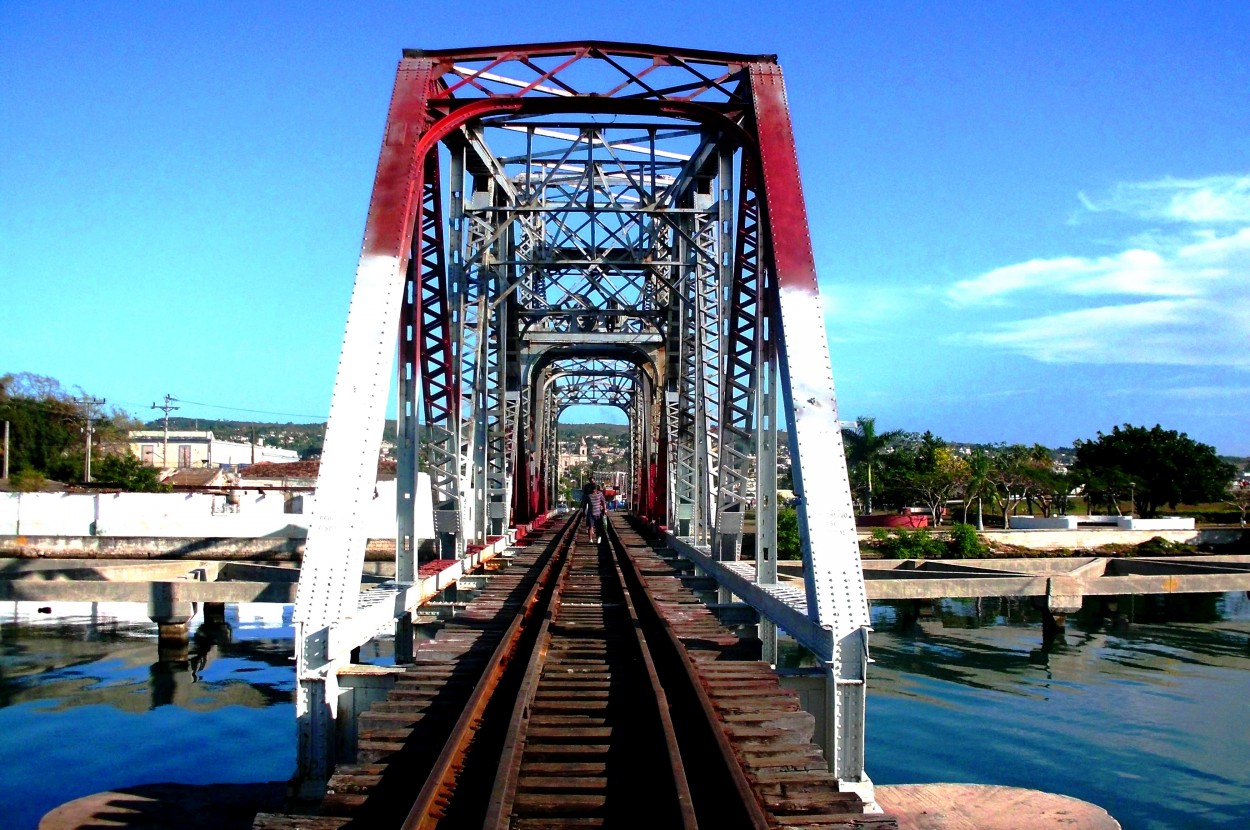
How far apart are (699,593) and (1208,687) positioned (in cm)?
1012

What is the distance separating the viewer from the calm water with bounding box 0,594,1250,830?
40.9ft

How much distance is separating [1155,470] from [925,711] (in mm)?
54648

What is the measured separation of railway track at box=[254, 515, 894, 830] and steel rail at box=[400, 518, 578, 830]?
0.02m

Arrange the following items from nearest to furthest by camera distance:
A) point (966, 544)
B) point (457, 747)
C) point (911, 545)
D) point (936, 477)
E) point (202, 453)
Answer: point (457, 747) < point (911, 545) < point (966, 544) < point (936, 477) < point (202, 453)

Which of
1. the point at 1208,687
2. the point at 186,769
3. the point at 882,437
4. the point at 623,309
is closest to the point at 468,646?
the point at 186,769

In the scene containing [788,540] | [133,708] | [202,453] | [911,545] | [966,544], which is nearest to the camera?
[133,708]

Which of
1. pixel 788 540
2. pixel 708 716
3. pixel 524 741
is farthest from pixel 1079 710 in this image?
pixel 788 540

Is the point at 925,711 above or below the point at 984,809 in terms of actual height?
below

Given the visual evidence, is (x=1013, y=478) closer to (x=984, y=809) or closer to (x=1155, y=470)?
(x=1155, y=470)

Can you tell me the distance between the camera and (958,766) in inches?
520

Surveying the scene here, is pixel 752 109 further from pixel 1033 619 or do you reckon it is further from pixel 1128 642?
pixel 1033 619

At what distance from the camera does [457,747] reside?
6.04 metres

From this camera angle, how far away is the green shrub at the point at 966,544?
3734 centimetres

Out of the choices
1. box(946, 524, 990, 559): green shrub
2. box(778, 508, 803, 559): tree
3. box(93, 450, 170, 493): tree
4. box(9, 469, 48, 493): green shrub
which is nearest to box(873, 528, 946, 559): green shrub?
box(946, 524, 990, 559): green shrub
